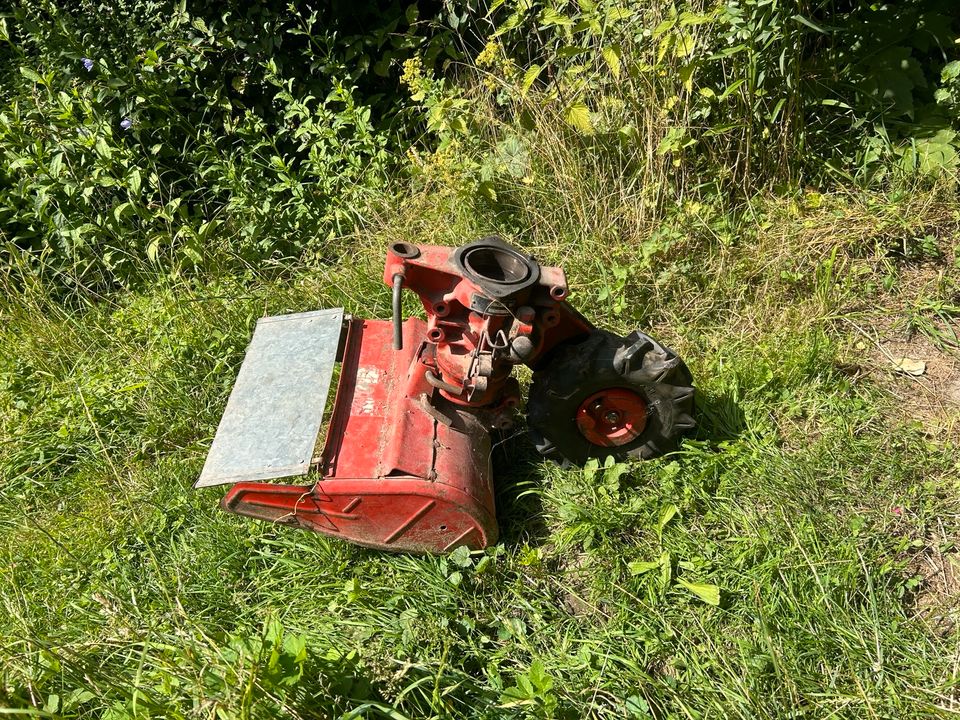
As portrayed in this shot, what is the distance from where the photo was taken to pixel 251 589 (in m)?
2.69

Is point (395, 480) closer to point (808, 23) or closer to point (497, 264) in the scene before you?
point (497, 264)

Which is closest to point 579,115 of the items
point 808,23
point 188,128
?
point 808,23

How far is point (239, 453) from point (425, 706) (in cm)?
101

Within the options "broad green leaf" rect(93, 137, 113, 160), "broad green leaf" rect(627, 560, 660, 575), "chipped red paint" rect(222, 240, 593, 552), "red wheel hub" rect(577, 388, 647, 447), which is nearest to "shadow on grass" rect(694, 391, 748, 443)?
"red wheel hub" rect(577, 388, 647, 447)

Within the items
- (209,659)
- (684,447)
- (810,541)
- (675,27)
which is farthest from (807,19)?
(209,659)

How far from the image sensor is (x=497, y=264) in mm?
2453

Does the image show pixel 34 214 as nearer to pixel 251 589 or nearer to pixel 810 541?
pixel 251 589

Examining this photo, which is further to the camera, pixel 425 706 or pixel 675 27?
pixel 675 27

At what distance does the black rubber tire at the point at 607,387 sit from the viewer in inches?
99.0

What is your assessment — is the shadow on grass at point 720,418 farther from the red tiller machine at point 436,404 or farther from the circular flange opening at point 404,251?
the circular flange opening at point 404,251

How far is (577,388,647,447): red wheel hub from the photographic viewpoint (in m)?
2.64

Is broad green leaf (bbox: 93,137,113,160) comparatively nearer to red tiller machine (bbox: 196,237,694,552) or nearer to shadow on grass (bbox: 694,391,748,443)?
red tiller machine (bbox: 196,237,694,552)

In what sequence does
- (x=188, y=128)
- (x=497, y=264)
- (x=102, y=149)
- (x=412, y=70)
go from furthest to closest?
(x=188, y=128) < (x=412, y=70) < (x=102, y=149) < (x=497, y=264)

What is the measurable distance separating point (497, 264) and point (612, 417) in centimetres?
76
